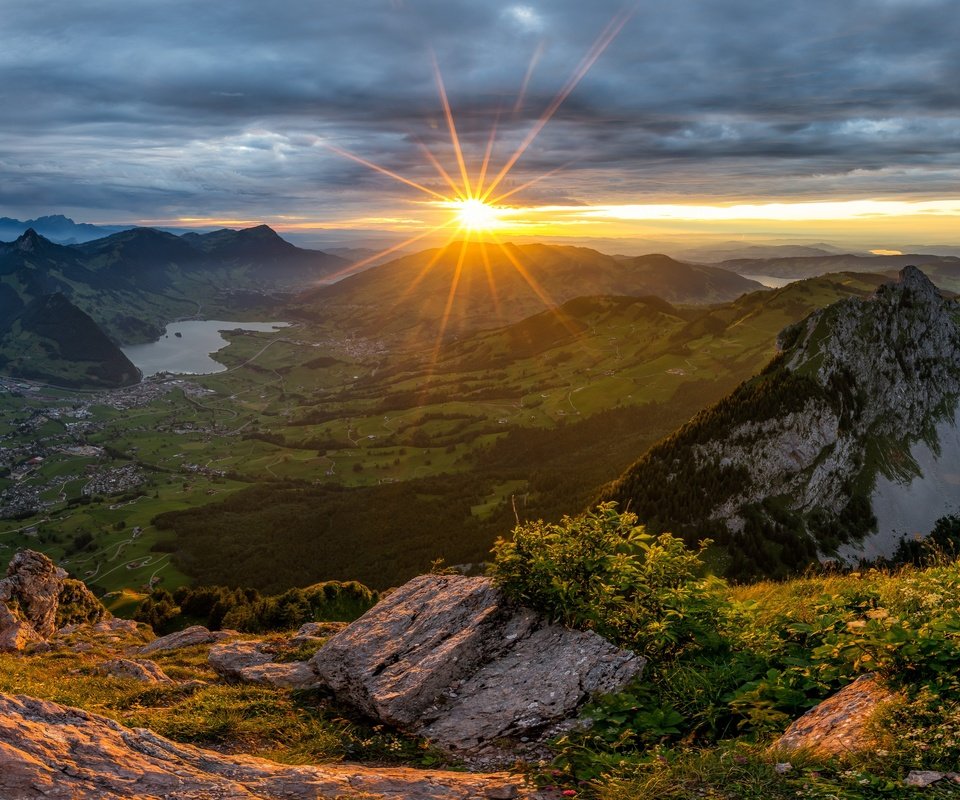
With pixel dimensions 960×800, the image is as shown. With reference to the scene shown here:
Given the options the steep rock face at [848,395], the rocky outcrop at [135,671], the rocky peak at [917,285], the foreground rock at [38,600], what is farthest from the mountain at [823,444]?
the rocky outcrop at [135,671]

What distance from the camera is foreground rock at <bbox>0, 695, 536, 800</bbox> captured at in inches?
262

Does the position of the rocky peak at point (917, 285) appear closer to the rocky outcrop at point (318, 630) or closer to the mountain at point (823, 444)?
the mountain at point (823, 444)

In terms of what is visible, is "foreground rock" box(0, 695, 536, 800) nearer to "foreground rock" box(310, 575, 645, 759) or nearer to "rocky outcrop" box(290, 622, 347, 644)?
"foreground rock" box(310, 575, 645, 759)

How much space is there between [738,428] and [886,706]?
385 ft

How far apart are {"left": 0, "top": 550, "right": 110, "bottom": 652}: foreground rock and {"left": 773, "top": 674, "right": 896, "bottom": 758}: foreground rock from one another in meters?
39.2

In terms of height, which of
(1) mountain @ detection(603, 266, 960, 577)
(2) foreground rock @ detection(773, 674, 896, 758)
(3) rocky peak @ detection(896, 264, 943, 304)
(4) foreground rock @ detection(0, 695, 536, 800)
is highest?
(3) rocky peak @ detection(896, 264, 943, 304)

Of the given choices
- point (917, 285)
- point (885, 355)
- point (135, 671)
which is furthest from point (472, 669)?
point (917, 285)

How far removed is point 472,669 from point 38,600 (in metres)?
43.6

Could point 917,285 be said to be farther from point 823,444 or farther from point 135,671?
point 135,671

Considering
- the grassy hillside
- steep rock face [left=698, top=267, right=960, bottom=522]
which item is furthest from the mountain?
the grassy hillside

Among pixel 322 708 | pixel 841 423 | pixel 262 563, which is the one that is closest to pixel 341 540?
pixel 262 563

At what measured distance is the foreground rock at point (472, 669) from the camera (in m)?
9.49

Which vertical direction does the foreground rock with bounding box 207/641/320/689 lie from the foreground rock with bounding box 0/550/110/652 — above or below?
above

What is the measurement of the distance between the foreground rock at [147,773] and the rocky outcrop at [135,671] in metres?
12.5
